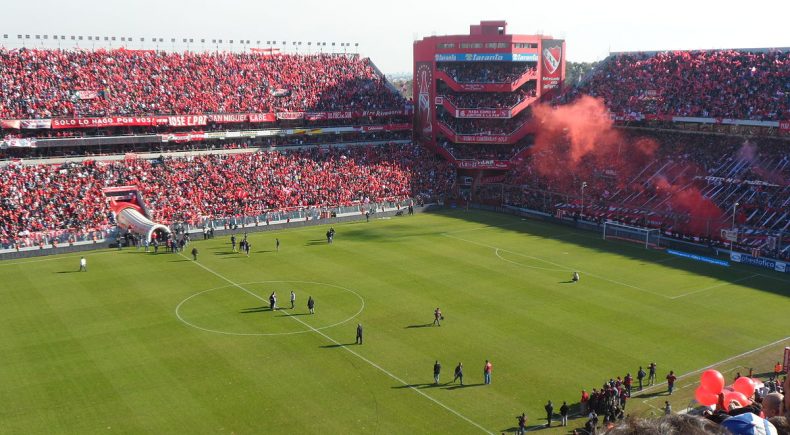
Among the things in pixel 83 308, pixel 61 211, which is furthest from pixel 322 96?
pixel 83 308

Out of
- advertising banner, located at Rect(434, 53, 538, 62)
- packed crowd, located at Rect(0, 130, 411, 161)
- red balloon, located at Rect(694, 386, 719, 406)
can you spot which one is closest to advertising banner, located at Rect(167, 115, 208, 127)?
packed crowd, located at Rect(0, 130, 411, 161)

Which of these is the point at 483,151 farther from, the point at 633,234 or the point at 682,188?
the point at 633,234

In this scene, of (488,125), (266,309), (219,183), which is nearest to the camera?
(266,309)

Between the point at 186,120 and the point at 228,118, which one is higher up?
the point at 228,118

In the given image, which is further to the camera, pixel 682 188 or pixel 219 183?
pixel 219 183

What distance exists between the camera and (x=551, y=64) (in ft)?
267

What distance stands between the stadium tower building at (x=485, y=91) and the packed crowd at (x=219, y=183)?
11.0 ft

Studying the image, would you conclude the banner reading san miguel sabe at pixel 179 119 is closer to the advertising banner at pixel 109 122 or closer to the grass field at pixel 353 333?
the advertising banner at pixel 109 122

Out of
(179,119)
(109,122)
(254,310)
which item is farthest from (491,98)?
(254,310)

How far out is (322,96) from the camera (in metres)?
81.2

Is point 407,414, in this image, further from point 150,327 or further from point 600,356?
point 150,327

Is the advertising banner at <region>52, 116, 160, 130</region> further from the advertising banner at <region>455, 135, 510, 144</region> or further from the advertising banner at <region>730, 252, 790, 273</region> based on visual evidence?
the advertising banner at <region>730, 252, 790, 273</region>

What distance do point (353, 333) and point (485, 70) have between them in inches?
2037

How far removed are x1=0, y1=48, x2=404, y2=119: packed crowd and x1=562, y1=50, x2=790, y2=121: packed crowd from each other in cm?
2574
